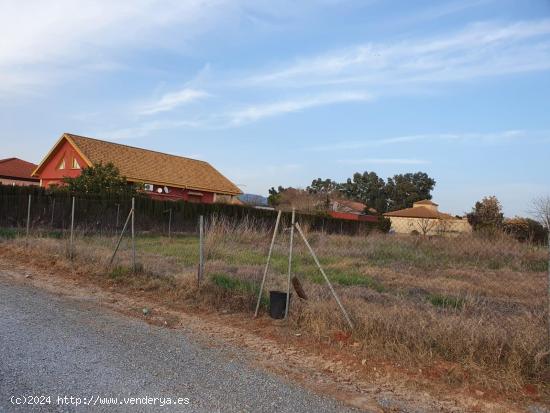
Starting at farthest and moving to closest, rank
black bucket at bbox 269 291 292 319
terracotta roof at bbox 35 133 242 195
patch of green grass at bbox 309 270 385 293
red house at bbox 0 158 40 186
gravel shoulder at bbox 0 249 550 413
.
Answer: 1. red house at bbox 0 158 40 186
2. terracotta roof at bbox 35 133 242 195
3. patch of green grass at bbox 309 270 385 293
4. black bucket at bbox 269 291 292 319
5. gravel shoulder at bbox 0 249 550 413

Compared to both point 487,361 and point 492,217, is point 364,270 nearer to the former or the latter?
point 487,361

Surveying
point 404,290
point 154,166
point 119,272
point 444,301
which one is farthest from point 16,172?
point 444,301

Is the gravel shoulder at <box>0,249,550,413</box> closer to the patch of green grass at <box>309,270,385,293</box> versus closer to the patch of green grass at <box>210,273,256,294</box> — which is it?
the patch of green grass at <box>210,273,256,294</box>

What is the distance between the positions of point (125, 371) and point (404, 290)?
655cm

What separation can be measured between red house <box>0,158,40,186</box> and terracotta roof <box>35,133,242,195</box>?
7.97 m

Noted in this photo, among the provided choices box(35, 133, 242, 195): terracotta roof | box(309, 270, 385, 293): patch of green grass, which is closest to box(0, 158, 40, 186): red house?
box(35, 133, 242, 195): terracotta roof

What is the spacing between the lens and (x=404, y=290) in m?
10.1

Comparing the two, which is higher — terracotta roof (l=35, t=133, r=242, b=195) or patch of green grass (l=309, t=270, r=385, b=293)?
terracotta roof (l=35, t=133, r=242, b=195)

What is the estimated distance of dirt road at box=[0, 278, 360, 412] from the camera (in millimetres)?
4238

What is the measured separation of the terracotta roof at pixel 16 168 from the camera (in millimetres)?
43312

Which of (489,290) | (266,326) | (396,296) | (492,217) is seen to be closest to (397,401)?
(266,326)

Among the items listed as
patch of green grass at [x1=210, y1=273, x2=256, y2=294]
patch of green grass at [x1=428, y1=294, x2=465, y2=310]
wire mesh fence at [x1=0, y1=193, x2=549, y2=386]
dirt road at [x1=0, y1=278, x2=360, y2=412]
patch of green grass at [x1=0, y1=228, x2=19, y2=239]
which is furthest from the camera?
patch of green grass at [x1=0, y1=228, x2=19, y2=239]

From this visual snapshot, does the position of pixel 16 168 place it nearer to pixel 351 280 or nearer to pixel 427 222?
pixel 427 222

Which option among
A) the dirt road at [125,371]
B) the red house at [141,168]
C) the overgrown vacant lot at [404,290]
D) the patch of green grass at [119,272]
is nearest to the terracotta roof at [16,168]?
the red house at [141,168]
